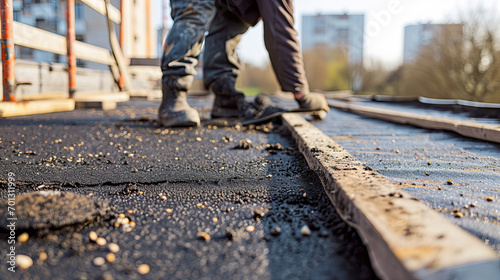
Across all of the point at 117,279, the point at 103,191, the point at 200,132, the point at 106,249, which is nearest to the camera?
the point at 117,279

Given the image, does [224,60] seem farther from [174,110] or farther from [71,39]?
[71,39]

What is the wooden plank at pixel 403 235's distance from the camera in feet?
1.81

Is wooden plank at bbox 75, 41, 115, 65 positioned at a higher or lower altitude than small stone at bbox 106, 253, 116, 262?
higher

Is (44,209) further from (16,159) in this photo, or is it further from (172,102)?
(172,102)

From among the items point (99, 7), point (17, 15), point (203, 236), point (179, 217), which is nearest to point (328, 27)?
point (17, 15)

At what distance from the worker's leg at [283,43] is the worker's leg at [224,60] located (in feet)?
1.81

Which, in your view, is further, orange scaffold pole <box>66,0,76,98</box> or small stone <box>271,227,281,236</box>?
orange scaffold pole <box>66,0,76,98</box>

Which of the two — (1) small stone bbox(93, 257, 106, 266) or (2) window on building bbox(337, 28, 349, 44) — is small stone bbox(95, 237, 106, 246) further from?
(2) window on building bbox(337, 28, 349, 44)

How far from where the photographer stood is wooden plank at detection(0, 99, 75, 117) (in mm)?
2888

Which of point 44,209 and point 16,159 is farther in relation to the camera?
point 16,159

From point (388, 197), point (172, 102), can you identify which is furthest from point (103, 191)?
point (172, 102)

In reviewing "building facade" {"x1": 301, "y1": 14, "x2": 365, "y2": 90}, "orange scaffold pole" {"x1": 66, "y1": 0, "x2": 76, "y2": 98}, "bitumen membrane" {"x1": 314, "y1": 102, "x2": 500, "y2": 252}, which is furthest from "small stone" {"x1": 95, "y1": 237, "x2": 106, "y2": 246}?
"building facade" {"x1": 301, "y1": 14, "x2": 365, "y2": 90}

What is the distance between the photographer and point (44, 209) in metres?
0.87

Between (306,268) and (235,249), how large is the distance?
0.16m
